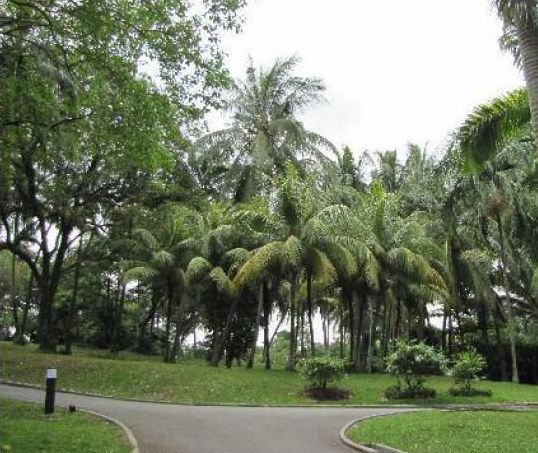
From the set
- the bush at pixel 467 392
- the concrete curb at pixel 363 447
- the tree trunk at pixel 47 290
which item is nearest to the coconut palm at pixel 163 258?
the tree trunk at pixel 47 290

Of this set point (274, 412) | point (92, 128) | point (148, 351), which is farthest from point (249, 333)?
point (92, 128)

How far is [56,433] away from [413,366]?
37.7 feet

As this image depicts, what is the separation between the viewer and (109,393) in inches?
762

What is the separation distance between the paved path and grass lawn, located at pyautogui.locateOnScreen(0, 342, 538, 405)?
1735 mm

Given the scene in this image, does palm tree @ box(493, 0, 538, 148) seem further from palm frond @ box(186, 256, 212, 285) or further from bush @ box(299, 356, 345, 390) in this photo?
palm frond @ box(186, 256, 212, 285)

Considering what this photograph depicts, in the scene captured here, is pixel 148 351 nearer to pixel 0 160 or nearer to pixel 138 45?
pixel 0 160

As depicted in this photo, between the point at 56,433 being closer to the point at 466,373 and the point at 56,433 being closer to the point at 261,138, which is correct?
the point at 466,373

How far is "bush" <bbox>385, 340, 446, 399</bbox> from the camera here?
19219 mm

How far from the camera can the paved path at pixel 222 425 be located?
37.6 ft

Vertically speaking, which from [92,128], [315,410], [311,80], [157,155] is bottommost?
[315,410]

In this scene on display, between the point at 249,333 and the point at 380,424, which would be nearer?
the point at 380,424

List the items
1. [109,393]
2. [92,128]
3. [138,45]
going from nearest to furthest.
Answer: [138,45]
[92,128]
[109,393]

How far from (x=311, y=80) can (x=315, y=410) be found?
67.9ft

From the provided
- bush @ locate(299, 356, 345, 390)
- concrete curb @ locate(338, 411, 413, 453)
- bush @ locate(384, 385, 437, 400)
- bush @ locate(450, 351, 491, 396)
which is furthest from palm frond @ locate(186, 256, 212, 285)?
concrete curb @ locate(338, 411, 413, 453)
